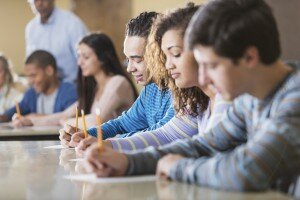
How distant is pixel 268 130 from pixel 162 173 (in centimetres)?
25

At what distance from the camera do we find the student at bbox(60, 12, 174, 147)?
2426 millimetres

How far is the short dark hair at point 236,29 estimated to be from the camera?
1.19 m

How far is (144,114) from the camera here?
259 centimetres

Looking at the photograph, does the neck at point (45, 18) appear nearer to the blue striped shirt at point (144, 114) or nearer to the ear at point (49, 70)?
the ear at point (49, 70)

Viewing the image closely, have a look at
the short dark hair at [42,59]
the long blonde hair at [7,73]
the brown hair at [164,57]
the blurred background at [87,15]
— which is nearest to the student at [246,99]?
the brown hair at [164,57]

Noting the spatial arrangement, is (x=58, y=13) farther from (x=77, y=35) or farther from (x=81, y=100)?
(x=81, y=100)

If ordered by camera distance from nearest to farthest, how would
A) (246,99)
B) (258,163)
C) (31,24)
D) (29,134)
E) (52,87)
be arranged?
(258,163)
(246,99)
(29,134)
(52,87)
(31,24)

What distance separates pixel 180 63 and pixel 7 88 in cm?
394

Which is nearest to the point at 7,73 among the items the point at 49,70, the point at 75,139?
the point at 49,70

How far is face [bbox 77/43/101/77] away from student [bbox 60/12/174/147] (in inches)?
52.6

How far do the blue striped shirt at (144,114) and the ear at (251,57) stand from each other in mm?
1097

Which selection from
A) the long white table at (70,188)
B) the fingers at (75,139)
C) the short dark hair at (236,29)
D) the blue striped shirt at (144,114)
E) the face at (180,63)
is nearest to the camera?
the long white table at (70,188)

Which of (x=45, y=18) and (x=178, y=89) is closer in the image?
(x=178, y=89)

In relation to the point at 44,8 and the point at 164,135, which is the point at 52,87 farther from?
the point at 164,135
